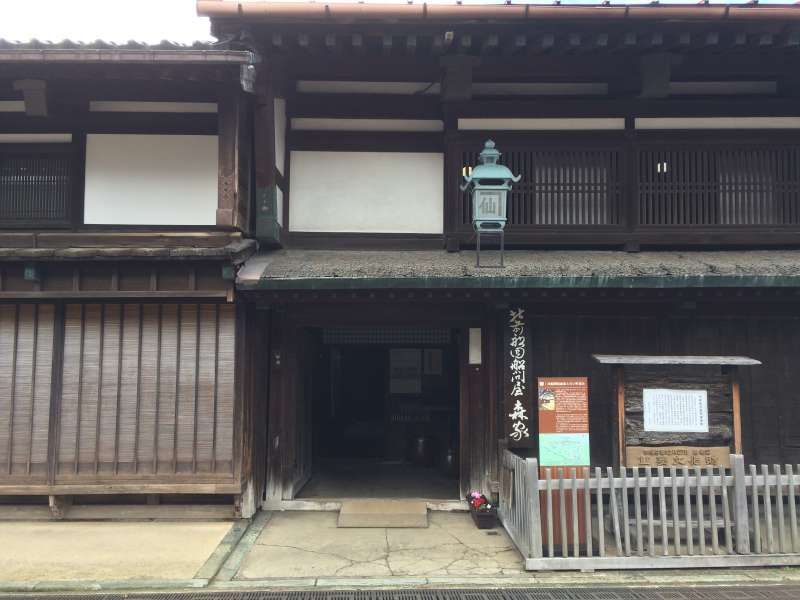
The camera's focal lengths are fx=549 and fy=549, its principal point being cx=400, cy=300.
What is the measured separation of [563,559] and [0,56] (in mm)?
9267

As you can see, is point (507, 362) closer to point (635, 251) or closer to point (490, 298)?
point (490, 298)

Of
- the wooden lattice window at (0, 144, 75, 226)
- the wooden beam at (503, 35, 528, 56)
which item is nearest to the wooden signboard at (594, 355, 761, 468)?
the wooden beam at (503, 35, 528, 56)

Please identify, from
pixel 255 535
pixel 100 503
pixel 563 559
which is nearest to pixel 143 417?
pixel 100 503

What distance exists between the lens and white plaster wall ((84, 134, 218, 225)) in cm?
828

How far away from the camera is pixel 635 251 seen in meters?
8.72

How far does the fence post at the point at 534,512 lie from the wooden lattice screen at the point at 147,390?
163 inches

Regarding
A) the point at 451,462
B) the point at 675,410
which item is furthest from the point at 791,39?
the point at 451,462

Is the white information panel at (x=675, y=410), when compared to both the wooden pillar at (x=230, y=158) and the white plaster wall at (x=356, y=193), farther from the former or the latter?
the wooden pillar at (x=230, y=158)

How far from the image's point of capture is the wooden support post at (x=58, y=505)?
770 cm

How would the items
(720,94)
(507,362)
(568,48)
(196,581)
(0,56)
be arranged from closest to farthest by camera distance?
1. (196,581)
2. (0,56)
3. (568,48)
4. (507,362)
5. (720,94)

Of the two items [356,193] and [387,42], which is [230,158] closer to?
[356,193]

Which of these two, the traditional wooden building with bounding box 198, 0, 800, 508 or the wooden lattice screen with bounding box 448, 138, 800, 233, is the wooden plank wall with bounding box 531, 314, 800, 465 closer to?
the traditional wooden building with bounding box 198, 0, 800, 508

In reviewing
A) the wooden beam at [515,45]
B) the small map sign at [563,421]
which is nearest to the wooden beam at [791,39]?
the wooden beam at [515,45]

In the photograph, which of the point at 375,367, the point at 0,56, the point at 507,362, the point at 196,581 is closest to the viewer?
the point at 196,581
